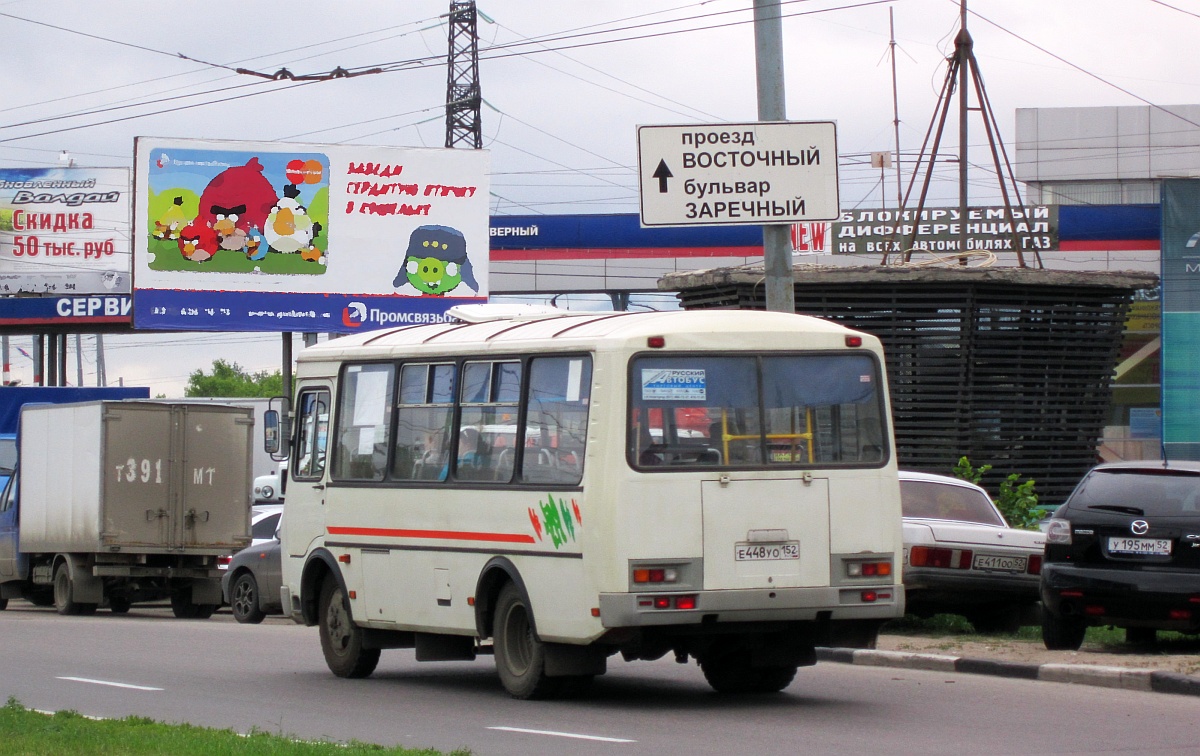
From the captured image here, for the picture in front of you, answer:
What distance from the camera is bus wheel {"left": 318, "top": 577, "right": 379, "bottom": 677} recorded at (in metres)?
13.4

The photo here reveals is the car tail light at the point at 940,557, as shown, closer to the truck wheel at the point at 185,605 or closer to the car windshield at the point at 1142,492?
the car windshield at the point at 1142,492

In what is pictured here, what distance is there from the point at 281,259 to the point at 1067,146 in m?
35.3

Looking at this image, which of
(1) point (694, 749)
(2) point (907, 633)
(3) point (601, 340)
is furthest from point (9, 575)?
(1) point (694, 749)

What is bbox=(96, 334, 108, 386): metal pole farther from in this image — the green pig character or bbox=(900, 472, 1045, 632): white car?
bbox=(900, 472, 1045, 632): white car

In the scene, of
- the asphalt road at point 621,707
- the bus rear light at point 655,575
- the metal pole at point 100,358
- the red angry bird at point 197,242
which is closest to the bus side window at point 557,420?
the bus rear light at point 655,575

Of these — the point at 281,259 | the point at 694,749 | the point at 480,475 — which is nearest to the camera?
the point at 694,749

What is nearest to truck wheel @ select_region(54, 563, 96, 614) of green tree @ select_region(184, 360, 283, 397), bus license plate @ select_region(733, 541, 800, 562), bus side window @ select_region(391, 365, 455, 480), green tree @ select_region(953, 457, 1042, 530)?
green tree @ select_region(953, 457, 1042, 530)

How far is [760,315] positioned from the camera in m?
11.3

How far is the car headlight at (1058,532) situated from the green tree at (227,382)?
11927cm

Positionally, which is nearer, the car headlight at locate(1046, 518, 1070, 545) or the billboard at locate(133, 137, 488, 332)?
the car headlight at locate(1046, 518, 1070, 545)

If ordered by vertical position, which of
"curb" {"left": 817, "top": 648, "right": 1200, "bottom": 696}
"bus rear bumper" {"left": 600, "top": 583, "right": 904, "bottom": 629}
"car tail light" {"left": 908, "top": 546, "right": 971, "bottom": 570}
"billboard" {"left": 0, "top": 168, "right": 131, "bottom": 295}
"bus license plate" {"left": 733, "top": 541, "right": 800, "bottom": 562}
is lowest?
"curb" {"left": 817, "top": 648, "right": 1200, "bottom": 696}

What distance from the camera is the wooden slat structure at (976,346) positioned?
19.5 metres

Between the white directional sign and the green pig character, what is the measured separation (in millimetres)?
21984

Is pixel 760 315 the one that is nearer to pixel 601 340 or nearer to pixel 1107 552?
pixel 601 340
